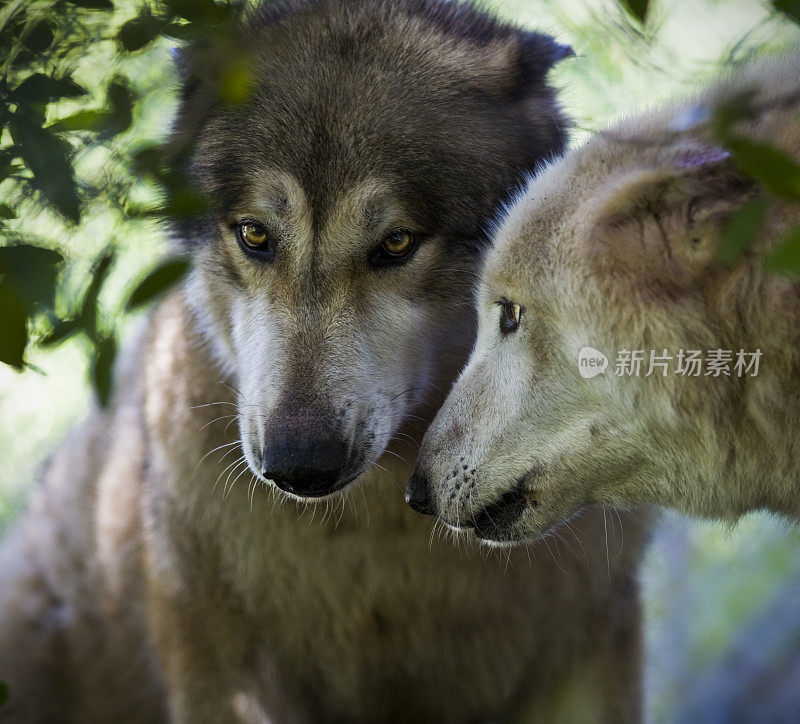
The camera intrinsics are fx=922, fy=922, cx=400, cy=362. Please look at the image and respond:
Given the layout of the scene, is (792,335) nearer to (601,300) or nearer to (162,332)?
(601,300)

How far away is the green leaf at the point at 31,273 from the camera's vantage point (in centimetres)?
112

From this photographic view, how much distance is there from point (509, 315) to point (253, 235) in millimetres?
645

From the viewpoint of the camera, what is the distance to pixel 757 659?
150 inches

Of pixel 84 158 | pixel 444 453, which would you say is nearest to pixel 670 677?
pixel 444 453

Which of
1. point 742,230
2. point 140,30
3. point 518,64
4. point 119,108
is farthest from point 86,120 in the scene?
point 518,64

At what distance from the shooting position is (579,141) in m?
2.06

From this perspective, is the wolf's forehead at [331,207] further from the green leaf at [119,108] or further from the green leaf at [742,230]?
the green leaf at [742,230]


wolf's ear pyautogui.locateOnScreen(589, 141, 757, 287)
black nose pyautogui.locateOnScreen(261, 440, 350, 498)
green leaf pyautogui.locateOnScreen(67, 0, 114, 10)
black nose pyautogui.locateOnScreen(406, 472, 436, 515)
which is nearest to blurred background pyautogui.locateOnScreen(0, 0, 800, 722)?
green leaf pyautogui.locateOnScreen(67, 0, 114, 10)

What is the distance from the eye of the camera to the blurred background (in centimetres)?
143

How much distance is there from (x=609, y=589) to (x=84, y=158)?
69.5 inches

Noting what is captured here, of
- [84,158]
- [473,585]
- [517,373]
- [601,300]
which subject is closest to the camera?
[84,158]

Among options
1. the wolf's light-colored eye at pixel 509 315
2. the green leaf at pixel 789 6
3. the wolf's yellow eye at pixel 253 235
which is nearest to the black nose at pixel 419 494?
the wolf's light-colored eye at pixel 509 315

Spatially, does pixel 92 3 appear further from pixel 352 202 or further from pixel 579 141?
pixel 579 141

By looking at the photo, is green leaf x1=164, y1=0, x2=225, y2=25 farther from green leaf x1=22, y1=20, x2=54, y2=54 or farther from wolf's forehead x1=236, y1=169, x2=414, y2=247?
wolf's forehead x1=236, y1=169, x2=414, y2=247
